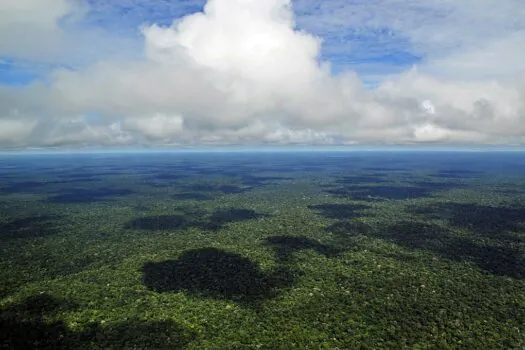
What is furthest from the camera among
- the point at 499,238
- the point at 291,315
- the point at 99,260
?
the point at 499,238

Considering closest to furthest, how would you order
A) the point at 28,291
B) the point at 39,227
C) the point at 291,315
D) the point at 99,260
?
the point at 291,315 → the point at 28,291 → the point at 99,260 → the point at 39,227

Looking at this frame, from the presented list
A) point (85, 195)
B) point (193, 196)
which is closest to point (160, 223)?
point (193, 196)

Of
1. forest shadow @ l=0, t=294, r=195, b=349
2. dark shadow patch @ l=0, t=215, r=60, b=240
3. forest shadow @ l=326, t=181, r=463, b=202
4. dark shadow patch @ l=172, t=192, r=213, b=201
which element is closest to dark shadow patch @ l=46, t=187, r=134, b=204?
dark shadow patch @ l=172, t=192, r=213, b=201

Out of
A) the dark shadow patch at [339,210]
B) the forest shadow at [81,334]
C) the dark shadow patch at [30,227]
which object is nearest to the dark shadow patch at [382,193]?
the dark shadow patch at [339,210]

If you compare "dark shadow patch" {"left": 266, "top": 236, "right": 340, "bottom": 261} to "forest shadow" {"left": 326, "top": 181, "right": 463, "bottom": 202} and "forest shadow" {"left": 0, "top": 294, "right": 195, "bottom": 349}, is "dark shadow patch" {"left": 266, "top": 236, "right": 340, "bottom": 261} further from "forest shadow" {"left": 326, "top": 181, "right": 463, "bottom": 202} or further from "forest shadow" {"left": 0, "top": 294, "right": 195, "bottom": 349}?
"forest shadow" {"left": 326, "top": 181, "right": 463, "bottom": 202}

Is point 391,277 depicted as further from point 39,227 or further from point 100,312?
point 39,227

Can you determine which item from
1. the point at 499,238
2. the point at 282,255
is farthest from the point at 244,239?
the point at 499,238

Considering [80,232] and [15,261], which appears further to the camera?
[80,232]
